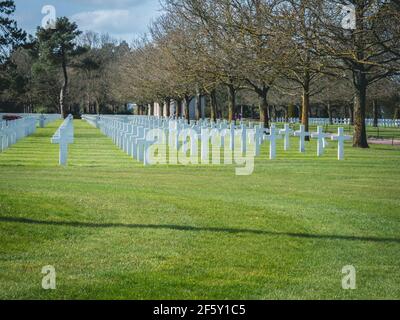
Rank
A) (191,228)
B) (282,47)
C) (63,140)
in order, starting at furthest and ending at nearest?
1. (282,47)
2. (63,140)
3. (191,228)

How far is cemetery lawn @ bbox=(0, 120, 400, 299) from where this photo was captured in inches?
251

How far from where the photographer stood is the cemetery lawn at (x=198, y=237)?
6.36 metres

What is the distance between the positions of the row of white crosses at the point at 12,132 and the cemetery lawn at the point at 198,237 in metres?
12.7

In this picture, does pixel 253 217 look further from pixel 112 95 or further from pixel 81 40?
pixel 81 40

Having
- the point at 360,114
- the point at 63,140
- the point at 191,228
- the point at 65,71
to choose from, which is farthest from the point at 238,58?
the point at 65,71

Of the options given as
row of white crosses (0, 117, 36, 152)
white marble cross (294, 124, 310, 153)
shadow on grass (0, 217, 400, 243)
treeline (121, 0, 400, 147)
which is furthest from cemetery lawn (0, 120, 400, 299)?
row of white crosses (0, 117, 36, 152)

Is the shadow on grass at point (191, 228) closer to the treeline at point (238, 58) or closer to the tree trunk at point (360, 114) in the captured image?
the treeline at point (238, 58)

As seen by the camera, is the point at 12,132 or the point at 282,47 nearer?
the point at 282,47

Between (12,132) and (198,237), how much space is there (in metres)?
24.1

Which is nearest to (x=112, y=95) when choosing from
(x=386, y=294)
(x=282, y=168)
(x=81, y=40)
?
(x=81, y=40)

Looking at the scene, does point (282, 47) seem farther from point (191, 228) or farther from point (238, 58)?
point (191, 228)

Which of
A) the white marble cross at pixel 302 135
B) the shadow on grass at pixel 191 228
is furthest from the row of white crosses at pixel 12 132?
the shadow on grass at pixel 191 228

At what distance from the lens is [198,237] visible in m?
8.52

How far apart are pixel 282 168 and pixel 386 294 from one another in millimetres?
12376
